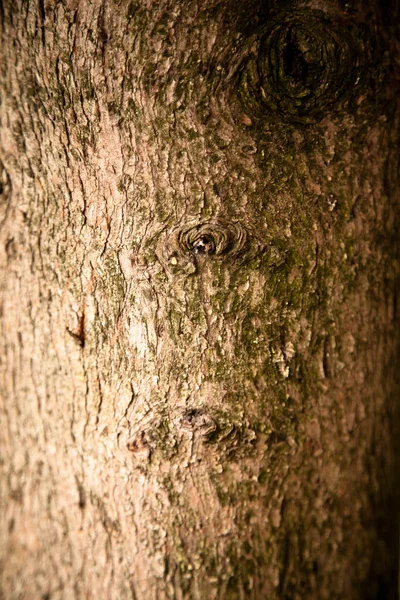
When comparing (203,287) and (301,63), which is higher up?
(301,63)

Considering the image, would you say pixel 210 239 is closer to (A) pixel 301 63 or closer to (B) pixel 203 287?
(B) pixel 203 287

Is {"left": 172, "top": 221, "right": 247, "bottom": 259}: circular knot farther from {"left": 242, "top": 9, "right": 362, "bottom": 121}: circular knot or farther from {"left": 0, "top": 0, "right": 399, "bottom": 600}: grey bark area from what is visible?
{"left": 242, "top": 9, "right": 362, "bottom": 121}: circular knot

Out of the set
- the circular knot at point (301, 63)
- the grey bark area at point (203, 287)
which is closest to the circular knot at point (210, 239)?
the grey bark area at point (203, 287)

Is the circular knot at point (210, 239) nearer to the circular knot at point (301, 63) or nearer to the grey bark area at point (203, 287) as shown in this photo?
the grey bark area at point (203, 287)

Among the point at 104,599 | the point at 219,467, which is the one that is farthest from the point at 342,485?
the point at 104,599

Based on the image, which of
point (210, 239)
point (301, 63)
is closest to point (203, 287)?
point (210, 239)

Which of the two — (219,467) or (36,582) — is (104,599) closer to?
(36,582)

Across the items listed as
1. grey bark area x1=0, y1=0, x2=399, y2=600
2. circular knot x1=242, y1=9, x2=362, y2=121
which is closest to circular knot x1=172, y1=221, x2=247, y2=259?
grey bark area x1=0, y1=0, x2=399, y2=600
